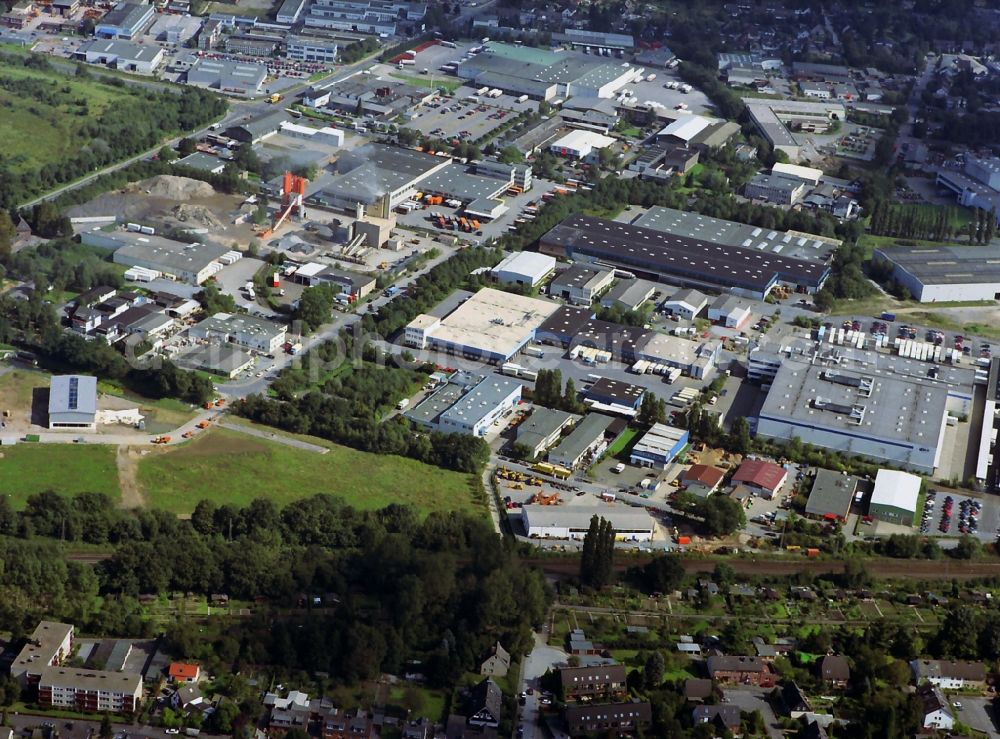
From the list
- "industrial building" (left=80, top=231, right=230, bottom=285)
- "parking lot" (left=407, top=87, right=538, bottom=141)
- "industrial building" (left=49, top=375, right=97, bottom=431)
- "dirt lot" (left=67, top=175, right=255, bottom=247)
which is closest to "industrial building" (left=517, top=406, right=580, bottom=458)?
"industrial building" (left=49, top=375, right=97, bottom=431)

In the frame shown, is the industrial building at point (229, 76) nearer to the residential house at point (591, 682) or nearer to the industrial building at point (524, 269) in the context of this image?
the industrial building at point (524, 269)

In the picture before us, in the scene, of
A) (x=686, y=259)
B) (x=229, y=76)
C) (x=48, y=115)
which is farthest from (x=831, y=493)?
(x=229, y=76)

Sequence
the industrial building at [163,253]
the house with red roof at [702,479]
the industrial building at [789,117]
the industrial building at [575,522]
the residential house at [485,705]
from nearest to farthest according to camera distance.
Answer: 1. the residential house at [485,705]
2. the industrial building at [575,522]
3. the house with red roof at [702,479]
4. the industrial building at [163,253]
5. the industrial building at [789,117]

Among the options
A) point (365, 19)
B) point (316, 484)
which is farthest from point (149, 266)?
point (365, 19)

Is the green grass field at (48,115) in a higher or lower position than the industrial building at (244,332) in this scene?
higher

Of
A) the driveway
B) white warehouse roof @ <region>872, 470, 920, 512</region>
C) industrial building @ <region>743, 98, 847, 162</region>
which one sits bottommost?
the driveway

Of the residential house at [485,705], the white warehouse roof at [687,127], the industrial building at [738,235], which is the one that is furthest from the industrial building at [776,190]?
the residential house at [485,705]

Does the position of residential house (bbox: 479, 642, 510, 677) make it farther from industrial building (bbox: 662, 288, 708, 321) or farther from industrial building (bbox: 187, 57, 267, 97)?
industrial building (bbox: 187, 57, 267, 97)
